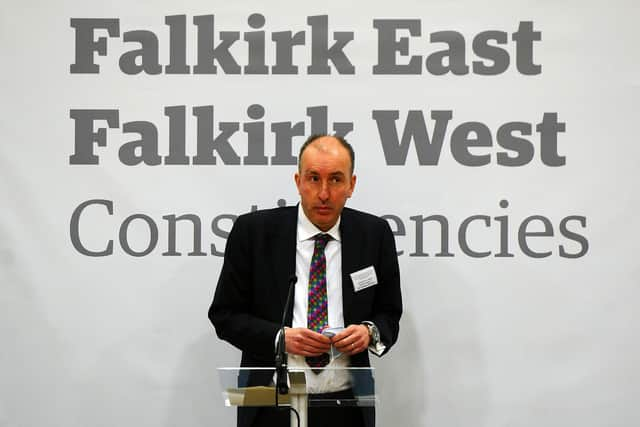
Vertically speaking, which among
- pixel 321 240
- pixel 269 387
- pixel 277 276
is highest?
pixel 321 240

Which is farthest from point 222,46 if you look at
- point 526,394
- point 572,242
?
point 526,394

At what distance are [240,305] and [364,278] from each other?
469mm

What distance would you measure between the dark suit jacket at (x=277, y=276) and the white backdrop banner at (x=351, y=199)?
56 cm

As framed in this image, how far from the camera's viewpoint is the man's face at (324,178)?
2646 mm

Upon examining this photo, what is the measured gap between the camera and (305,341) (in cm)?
238

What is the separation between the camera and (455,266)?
132 inches

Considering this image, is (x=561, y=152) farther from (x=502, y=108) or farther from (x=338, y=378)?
(x=338, y=378)

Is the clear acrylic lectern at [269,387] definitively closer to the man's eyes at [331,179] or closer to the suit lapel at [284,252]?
the suit lapel at [284,252]

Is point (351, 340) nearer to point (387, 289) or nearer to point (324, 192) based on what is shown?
point (387, 289)

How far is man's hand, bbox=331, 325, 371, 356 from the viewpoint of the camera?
2416mm

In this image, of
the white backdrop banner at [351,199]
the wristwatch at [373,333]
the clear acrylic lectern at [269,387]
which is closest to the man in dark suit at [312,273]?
the wristwatch at [373,333]

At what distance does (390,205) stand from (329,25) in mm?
877

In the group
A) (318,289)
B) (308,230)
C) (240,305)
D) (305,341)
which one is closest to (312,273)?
(318,289)

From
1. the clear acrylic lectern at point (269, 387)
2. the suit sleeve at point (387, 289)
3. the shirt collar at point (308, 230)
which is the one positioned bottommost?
the clear acrylic lectern at point (269, 387)
